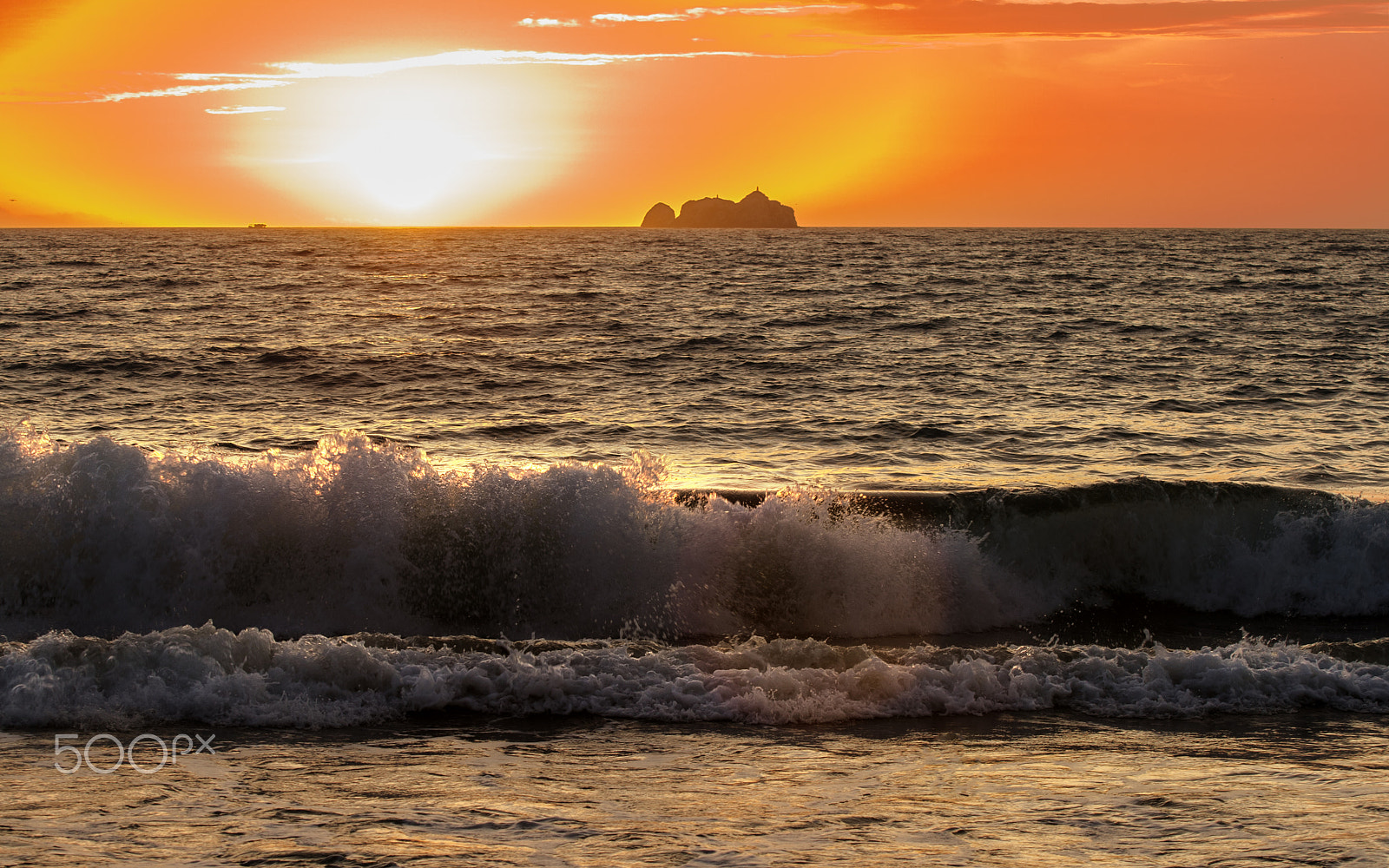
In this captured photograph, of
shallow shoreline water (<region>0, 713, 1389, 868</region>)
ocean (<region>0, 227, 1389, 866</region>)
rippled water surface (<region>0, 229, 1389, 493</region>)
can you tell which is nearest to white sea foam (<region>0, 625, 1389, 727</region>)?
ocean (<region>0, 227, 1389, 866</region>)

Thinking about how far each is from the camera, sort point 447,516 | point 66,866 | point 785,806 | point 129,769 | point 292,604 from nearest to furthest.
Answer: point 66,866 < point 785,806 < point 129,769 < point 292,604 < point 447,516

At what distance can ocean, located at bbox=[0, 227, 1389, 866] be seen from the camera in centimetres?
435

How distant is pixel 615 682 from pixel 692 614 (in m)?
2.62

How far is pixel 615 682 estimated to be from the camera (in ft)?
20.4

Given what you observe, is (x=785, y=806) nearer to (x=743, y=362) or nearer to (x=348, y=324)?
(x=743, y=362)

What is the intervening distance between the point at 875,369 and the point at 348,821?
17766 millimetres

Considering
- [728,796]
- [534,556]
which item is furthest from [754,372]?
[728,796]

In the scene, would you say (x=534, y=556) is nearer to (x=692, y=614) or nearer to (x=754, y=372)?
(x=692, y=614)

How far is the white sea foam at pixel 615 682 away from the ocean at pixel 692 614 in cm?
3

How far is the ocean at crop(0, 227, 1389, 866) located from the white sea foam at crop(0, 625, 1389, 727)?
0.03 metres

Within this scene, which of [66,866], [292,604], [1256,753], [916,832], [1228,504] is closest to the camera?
[66,866]

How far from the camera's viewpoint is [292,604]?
28.7ft

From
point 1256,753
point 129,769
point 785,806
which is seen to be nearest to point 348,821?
point 129,769

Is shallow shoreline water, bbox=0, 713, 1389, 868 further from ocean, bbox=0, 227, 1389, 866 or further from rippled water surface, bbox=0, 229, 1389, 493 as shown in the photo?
rippled water surface, bbox=0, 229, 1389, 493
